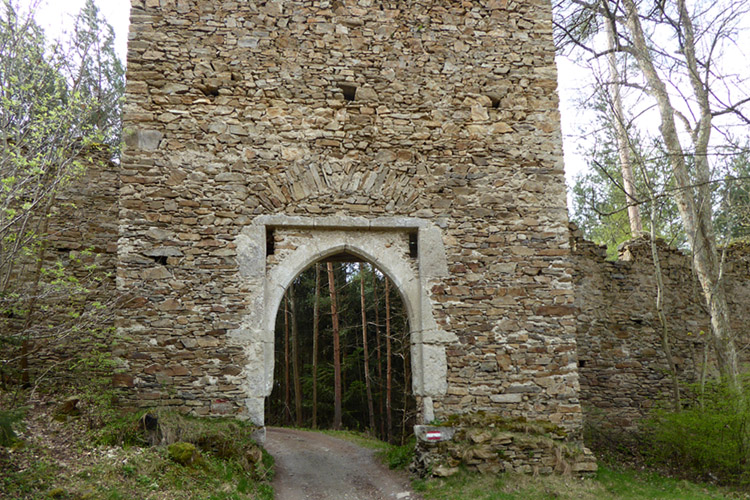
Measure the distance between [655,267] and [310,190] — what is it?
6.30m

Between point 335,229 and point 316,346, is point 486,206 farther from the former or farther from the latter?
point 316,346

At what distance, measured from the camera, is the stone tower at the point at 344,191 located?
645 cm

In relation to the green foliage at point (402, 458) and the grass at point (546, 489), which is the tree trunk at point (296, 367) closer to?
the green foliage at point (402, 458)

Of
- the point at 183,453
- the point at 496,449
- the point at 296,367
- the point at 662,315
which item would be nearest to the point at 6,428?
the point at 183,453

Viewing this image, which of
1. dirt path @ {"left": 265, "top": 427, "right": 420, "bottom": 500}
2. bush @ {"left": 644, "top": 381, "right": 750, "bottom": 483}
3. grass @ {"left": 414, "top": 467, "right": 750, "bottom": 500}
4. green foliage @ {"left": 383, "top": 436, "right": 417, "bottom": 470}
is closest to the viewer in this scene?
grass @ {"left": 414, "top": 467, "right": 750, "bottom": 500}

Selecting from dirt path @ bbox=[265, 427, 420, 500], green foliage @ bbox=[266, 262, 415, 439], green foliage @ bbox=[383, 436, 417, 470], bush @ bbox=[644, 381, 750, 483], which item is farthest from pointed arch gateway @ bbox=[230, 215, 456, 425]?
green foliage @ bbox=[266, 262, 415, 439]

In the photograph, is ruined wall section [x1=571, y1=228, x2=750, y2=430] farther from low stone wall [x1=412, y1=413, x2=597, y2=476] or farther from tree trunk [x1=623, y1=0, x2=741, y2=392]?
low stone wall [x1=412, y1=413, x2=597, y2=476]

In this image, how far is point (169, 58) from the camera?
689 centimetres

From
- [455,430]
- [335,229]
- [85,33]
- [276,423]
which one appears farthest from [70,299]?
[276,423]

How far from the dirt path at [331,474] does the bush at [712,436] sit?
4009mm

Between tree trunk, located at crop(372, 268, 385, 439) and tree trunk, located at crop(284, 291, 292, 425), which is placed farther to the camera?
tree trunk, located at crop(284, 291, 292, 425)

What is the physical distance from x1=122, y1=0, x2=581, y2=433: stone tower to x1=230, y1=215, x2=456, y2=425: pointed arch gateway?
0.08 feet

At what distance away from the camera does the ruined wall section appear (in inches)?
374

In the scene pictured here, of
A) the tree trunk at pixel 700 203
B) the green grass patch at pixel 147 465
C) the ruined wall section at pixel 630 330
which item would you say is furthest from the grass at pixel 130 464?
the tree trunk at pixel 700 203
